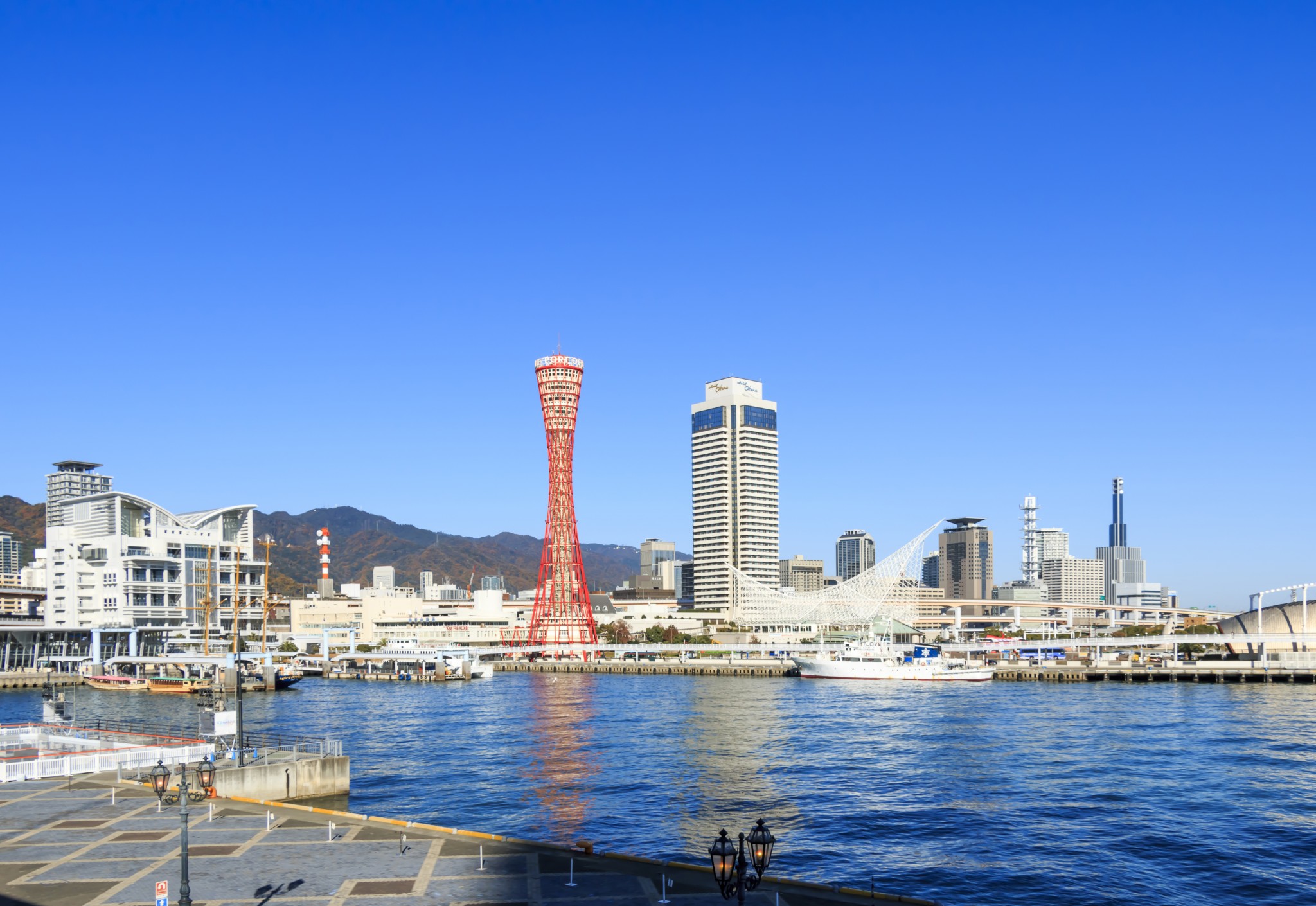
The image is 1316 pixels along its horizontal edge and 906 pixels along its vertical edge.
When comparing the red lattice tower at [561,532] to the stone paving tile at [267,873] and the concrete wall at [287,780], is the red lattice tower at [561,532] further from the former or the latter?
the stone paving tile at [267,873]

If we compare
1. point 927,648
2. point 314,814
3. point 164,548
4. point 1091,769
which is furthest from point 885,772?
point 164,548

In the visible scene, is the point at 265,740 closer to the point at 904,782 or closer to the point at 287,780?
the point at 287,780

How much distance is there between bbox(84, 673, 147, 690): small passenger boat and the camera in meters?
108

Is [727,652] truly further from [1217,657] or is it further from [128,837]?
[128,837]

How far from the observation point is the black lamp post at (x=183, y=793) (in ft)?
60.8

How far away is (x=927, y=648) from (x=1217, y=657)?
34.0 meters

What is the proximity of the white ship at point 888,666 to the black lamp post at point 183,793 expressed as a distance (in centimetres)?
8576

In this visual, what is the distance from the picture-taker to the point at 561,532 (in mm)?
157125

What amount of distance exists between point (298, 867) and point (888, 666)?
94809mm

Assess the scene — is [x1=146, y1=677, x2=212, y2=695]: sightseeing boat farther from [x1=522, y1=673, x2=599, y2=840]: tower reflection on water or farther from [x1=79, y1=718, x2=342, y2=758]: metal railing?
[x1=79, y1=718, x2=342, y2=758]: metal railing

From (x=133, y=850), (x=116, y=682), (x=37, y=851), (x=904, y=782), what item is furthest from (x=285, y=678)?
(x=133, y=850)

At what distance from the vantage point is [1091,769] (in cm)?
4728

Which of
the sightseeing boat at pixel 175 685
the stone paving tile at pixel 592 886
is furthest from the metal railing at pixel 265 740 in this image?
the sightseeing boat at pixel 175 685

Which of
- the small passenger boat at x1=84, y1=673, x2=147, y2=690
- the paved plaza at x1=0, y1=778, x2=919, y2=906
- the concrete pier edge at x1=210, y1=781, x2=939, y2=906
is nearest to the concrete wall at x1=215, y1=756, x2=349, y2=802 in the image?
the concrete pier edge at x1=210, y1=781, x2=939, y2=906
